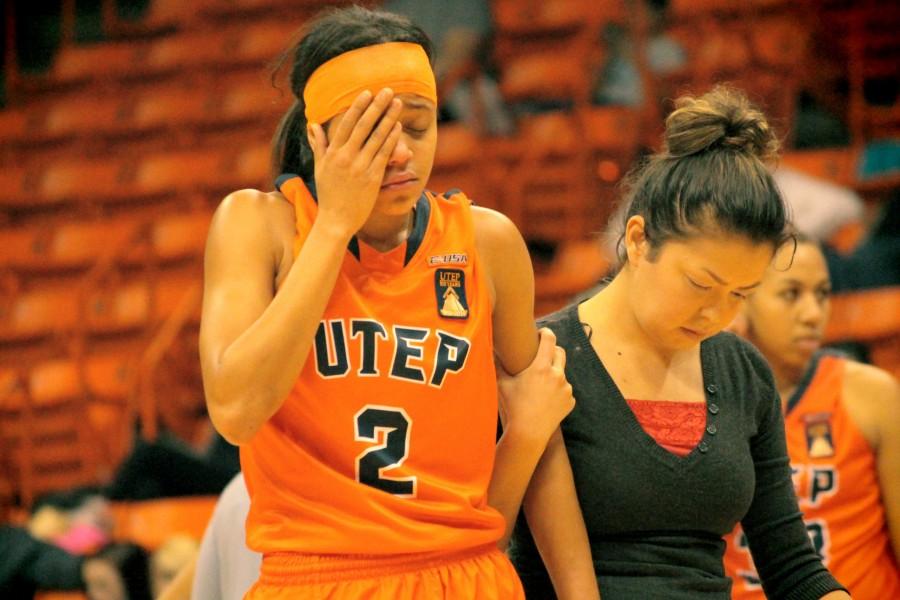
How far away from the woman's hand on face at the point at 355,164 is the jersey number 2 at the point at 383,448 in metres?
0.28

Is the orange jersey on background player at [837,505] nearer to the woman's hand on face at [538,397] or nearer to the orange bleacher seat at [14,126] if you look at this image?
the woman's hand on face at [538,397]

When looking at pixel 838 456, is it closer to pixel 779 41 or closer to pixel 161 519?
pixel 161 519

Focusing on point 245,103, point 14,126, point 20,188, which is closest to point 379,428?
point 245,103

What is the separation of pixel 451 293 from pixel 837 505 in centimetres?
151

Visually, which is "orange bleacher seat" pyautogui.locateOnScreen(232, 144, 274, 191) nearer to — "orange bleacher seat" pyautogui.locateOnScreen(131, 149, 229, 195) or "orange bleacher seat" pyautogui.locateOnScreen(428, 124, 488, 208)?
"orange bleacher seat" pyautogui.locateOnScreen(131, 149, 229, 195)

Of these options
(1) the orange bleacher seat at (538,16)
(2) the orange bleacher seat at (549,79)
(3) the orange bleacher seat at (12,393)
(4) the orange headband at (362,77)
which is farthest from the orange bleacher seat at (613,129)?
(4) the orange headband at (362,77)

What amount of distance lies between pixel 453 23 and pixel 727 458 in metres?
5.97

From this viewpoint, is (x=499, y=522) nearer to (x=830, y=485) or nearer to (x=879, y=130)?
(x=830, y=485)

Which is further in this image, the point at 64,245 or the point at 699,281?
the point at 64,245

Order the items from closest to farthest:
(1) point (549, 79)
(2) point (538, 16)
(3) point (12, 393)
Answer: (3) point (12, 393), (1) point (549, 79), (2) point (538, 16)

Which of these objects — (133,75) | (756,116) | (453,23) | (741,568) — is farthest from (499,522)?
(133,75)

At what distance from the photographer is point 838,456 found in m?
3.20

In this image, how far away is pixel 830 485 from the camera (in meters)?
3.19

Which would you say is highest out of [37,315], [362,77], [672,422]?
[362,77]
